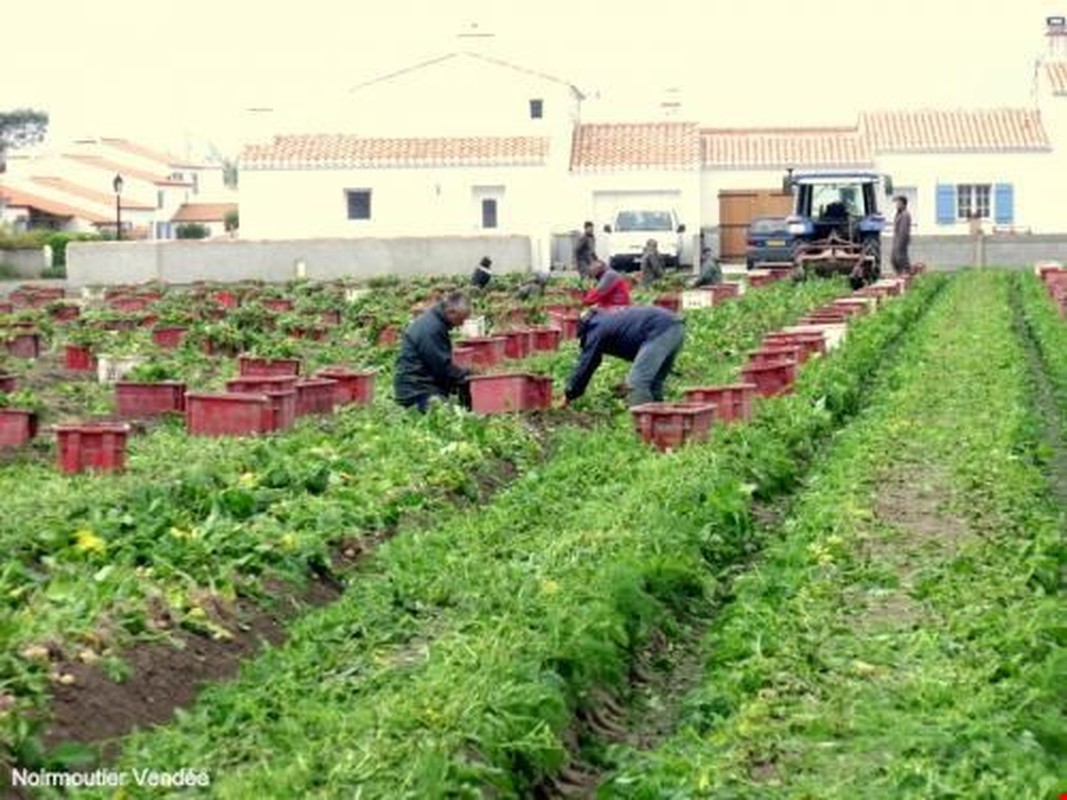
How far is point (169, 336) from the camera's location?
90.9 ft

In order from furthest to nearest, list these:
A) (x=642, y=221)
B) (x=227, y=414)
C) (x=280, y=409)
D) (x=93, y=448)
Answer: (x=642, y=221), (x=280, y=409), (x=227, y=414), (x=93, y=448)

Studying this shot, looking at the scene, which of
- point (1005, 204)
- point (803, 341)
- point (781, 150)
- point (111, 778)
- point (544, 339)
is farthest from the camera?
point (781, 150)

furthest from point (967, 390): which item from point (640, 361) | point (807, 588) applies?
point (807, 588)

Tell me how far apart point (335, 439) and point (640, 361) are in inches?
131

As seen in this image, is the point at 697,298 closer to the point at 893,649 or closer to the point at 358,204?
the point at 358,204

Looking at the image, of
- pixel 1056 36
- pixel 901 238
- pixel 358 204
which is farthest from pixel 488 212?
pixel 1056 36

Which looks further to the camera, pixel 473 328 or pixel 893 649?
pixel 473 328

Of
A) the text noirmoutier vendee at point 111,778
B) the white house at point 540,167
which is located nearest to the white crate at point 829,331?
the text noirmoutier vendee at point 111,778

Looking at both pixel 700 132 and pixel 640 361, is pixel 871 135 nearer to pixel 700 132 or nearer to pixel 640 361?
pixel 700 132

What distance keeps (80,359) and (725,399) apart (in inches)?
363

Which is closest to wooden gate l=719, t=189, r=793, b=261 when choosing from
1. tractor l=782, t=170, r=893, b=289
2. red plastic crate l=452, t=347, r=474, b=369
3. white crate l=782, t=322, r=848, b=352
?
tractor l=782, t=170, r=893, b=289

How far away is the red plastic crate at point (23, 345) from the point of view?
26750 millimetres

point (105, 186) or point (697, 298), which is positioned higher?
point (105, 186)

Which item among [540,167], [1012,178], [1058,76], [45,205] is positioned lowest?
[1012,178]
